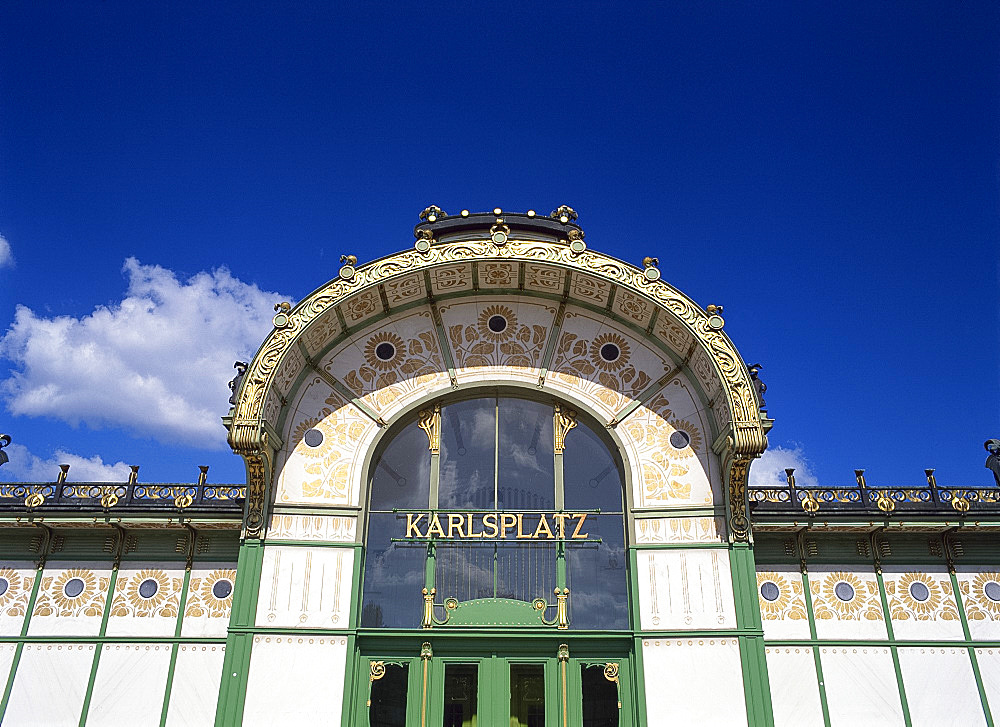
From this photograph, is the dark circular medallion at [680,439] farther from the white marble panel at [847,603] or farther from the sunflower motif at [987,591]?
the sunflower motif at [987,591]

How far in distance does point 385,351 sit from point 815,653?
27.4ft

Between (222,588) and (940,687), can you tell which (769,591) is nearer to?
(940,687)

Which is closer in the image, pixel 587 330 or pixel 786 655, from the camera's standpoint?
pixel 786 655

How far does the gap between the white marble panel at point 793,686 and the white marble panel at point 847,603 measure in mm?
523

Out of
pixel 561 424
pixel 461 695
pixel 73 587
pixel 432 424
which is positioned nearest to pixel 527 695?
pixel 461 695

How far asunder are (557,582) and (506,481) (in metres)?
1.76

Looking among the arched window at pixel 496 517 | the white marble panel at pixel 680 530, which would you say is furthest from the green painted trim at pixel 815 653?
the arched window at pixel 496 517

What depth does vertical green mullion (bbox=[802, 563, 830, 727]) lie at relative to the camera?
12.4m

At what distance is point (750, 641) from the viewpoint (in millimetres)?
11859

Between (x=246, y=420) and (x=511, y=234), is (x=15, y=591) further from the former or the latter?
(x=511, y=234)

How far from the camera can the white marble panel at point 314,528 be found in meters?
12.5

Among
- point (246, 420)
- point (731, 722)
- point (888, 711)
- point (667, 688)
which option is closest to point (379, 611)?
point (246, 420)

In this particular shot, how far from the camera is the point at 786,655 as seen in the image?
12672 millimetres

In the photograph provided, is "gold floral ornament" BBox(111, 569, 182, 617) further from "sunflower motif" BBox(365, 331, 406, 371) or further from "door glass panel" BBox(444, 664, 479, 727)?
"sunflower motif" BBox(365, 331, 406, 371)
